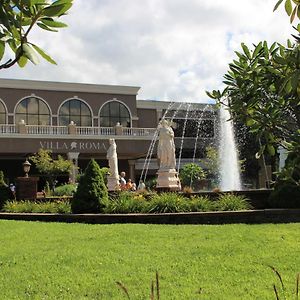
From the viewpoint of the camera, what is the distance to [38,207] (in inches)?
642

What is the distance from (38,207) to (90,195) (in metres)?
2.74

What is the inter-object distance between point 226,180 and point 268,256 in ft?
70.7

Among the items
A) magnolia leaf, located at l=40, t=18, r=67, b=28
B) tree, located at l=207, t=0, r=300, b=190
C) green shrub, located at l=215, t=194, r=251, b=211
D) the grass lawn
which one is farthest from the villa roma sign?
magnolia leaf, located at l=40, t=18, r=67, b=28

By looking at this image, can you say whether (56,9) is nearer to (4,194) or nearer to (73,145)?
(4,194)

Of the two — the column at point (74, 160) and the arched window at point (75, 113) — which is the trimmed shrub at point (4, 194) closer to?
the column at point (74, 160)

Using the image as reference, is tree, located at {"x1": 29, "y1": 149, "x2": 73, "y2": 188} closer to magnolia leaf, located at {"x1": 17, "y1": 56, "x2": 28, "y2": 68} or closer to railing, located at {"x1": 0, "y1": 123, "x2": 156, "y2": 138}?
railing, located at {"x1": 0, "y1": 123, "x2": 156, "y2": 138}

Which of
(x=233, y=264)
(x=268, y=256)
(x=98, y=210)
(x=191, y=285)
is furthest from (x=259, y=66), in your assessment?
(x=98, y=210)

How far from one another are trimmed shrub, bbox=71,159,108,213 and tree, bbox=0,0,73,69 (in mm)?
12884

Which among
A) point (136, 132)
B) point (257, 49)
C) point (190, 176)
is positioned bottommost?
point (257, 49)

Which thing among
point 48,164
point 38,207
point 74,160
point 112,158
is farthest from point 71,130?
point 38,207

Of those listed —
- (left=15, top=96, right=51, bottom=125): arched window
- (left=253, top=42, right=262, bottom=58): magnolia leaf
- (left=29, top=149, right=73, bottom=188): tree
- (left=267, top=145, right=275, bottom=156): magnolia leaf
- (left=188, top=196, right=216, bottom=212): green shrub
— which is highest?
(left=15, top=96, right=51, bottom=125): arched window

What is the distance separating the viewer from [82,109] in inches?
1788

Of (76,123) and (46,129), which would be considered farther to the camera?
(76,123)

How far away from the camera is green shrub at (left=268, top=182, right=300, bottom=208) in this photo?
43.6ft
